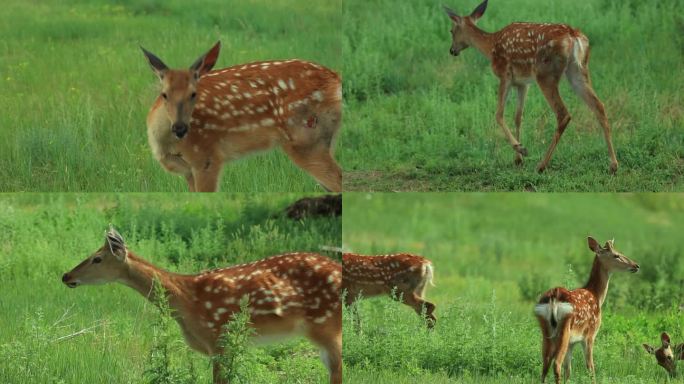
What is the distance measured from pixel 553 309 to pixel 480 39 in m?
4.34

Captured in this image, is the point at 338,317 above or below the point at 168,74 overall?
below

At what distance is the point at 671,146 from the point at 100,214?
5.61 m

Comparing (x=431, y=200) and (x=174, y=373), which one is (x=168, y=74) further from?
(x=431, y=200)

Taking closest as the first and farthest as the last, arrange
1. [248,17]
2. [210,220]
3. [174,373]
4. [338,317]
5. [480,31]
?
[174,373]
[338,317]
[210,220]
[480,31]
[248,17]

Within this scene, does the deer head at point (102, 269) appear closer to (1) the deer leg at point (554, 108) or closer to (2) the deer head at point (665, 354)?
(2) the deer head at point (665, 354)

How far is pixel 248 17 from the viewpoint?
58.3 feet

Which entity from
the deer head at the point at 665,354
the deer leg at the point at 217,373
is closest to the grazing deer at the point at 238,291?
the deer leg at the point at 217,373

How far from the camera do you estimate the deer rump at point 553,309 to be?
1028 centimetres

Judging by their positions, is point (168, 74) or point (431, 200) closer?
point (168, 74)

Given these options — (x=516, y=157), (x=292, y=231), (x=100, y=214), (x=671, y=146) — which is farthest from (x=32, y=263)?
(x=671, y=146)

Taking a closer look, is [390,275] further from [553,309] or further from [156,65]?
[156,65]

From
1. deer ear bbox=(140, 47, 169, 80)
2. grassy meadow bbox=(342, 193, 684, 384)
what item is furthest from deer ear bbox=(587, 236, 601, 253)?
deer ear bbox=(140, 47, 169, 80)

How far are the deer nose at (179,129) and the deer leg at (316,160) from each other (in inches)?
35.6

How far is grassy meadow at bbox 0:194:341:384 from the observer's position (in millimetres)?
10109
